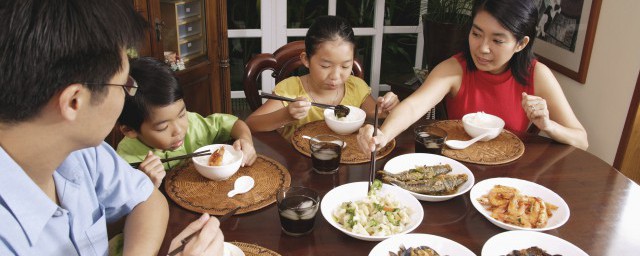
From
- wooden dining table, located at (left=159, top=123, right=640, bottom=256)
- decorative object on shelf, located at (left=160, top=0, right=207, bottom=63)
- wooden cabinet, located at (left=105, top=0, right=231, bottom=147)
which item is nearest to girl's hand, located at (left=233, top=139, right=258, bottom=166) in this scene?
wooden dining table, located at (left=159, top=123, right=640, bottom=256)

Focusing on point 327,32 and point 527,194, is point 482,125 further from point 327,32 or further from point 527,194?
point 327,32

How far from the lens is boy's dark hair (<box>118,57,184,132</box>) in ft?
5.13

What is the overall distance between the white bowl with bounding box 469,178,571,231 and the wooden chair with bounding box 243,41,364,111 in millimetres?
1272

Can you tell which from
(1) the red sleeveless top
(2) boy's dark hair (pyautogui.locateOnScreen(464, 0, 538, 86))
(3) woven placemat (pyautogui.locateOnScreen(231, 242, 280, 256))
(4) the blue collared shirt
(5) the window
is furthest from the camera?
(5) the window

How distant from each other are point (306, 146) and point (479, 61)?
2.81 feet

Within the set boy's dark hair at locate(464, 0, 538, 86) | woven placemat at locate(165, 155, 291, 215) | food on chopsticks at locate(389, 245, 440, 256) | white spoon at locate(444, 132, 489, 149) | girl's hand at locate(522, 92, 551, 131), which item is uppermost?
boy's dark hair at locate(464, 0, 538, 86)

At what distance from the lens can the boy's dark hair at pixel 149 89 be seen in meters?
1.56

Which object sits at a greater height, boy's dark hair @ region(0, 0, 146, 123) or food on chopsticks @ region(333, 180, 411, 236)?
boy's dark hair @ region(0, 0, 146, 123)

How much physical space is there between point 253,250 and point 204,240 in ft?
0.54

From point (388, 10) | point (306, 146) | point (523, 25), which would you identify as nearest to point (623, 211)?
point (523, 25)

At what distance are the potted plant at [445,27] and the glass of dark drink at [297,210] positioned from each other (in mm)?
2420

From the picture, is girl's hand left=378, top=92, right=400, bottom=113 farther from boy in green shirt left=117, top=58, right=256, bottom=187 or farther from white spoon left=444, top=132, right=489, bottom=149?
boy in green shirt left=117, top=58, right=256, bottom=187

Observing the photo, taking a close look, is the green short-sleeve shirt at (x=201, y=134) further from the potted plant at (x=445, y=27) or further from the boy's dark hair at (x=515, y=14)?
the potted plant at (x=445, y=27)

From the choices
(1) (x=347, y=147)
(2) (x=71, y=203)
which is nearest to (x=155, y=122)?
(2) (x=71, y=203)
